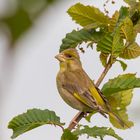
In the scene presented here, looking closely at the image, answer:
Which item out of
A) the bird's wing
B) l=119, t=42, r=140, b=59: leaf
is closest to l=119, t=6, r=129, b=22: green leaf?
l=119, t=42, r=140, b=59: leaf

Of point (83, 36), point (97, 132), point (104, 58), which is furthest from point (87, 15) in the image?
point (97, 132)

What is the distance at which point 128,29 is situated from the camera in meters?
1.91

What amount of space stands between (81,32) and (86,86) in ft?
4.20

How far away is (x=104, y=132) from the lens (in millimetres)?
1367

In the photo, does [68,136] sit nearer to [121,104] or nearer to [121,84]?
[121,84]

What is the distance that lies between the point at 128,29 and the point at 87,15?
0.87 ft

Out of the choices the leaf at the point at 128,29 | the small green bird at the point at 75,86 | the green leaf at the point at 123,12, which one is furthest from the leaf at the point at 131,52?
the small green bird at the point at 75,86

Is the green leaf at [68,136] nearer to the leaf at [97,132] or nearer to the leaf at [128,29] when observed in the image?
the leaf at [97,132]

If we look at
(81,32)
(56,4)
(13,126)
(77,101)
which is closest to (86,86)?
(77,101)

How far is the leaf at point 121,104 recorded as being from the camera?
6.28 feet

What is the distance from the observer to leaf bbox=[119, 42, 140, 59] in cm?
195

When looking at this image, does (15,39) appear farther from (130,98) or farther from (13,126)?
(130,98)

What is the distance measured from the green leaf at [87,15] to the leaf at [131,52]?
0.17 meters

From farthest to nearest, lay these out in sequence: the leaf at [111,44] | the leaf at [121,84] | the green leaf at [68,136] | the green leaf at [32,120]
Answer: the leaf at [111,44]
the leaf at [121,84]
the green leaf at [32,120]
the green leaf at [68,136]
